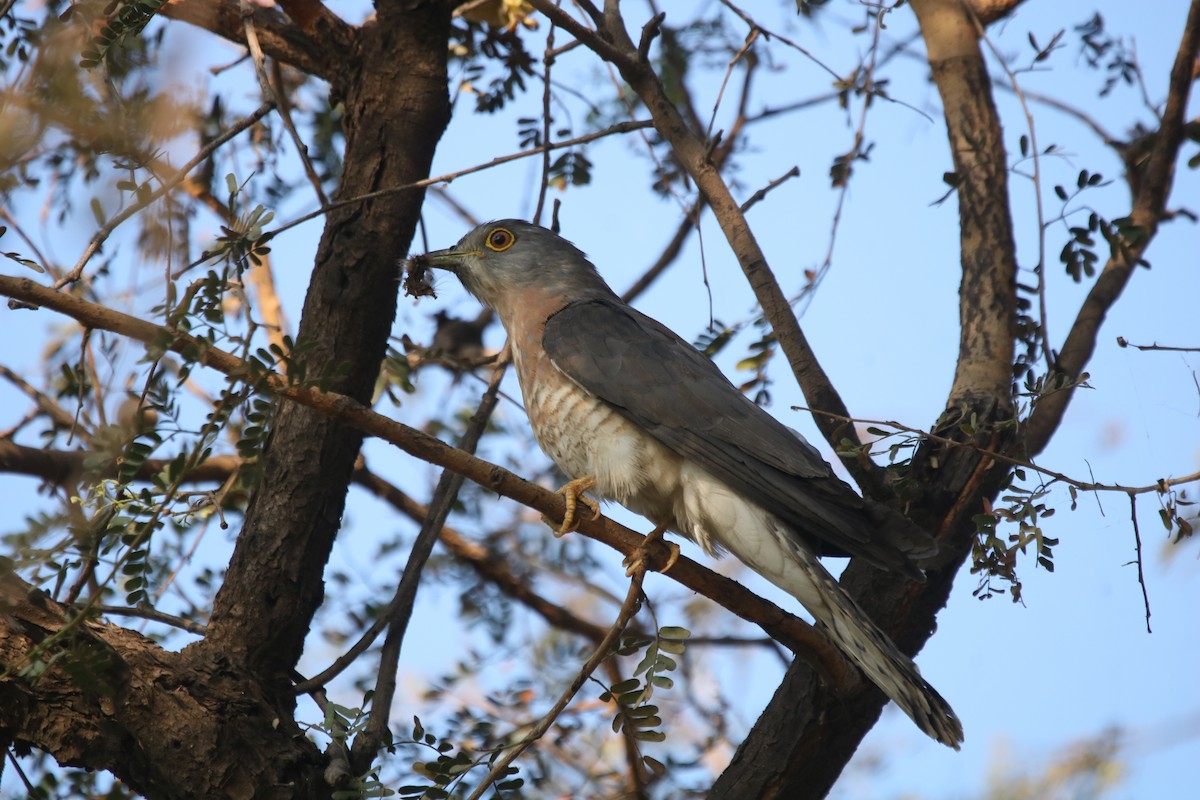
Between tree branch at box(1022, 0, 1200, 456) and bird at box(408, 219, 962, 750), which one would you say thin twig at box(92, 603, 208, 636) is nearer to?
bird at box(408, 219, 962, 750)

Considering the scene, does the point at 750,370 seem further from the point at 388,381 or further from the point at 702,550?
the point at 388,381

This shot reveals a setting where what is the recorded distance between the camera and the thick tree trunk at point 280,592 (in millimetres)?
2754

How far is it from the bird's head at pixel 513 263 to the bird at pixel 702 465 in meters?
0.22

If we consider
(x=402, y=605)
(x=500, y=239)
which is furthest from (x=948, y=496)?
(x=500, y=239)

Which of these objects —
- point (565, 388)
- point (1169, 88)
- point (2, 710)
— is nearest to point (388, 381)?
point (565, 388)

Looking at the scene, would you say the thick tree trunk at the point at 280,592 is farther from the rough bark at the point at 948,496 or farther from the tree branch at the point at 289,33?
the rough bark at the point at 948,496

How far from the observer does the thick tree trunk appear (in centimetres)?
275

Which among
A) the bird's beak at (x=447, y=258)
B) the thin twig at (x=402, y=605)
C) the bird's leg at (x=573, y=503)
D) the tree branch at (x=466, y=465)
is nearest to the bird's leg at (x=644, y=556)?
the tree branch at (x=466, y=465)

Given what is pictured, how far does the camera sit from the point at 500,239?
4.57m

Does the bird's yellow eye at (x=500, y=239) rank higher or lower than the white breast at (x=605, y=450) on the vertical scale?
higher

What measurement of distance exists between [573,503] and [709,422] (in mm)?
569

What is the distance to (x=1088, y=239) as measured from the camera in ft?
11.6

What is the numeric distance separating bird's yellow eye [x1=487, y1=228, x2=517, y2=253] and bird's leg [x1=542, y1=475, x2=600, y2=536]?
4.41 feet

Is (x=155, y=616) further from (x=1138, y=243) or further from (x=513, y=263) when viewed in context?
(x=1138, y=243)
